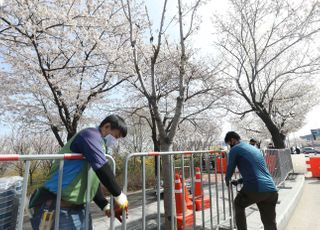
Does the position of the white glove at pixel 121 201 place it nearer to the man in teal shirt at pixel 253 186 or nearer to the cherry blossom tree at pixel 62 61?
the man in teal shirt at pixel 253 186

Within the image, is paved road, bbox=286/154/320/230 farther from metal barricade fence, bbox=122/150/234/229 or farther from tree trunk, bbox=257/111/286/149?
tree trunk, bbox=257/111/286/149

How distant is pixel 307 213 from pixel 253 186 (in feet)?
12.8

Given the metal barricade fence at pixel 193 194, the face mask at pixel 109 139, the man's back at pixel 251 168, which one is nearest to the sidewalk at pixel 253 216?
the metal barricade fence at pixel 193 194

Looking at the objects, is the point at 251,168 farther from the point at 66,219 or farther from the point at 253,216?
the point at 66,219

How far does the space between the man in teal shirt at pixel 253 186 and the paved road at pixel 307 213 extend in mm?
2067

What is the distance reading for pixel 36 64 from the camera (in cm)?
916

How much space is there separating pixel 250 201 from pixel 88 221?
2.40 m

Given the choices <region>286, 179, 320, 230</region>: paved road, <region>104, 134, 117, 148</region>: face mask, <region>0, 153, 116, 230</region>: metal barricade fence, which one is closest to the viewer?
<region>0, 153, 116, 230</region>: metal barricade fence

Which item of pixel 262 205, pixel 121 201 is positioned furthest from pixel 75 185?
pixel 262 205

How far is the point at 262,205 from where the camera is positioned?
340 cm

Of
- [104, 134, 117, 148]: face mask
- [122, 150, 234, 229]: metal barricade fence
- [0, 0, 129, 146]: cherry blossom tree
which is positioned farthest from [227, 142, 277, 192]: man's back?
[0, 0, 129, 146]: cherry blossom tree

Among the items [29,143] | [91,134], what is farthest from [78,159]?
[29,143]

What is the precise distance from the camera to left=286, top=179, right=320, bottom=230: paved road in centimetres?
495

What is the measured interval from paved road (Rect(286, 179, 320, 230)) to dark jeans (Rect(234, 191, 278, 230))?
1983 mm
